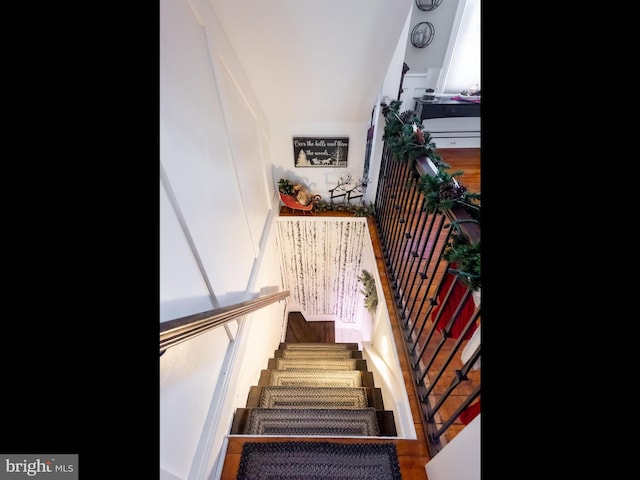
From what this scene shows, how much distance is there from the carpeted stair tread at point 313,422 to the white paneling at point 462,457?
61 centimetres

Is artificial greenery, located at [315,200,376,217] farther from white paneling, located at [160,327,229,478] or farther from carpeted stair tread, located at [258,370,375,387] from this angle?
white paneling, located at [160,327,229,478]

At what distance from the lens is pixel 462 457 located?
1.17 m

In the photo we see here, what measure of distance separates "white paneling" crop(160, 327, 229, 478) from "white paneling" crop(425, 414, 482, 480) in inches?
43.4

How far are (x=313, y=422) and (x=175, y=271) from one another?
144 cm

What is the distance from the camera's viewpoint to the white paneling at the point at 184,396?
117 centimetres

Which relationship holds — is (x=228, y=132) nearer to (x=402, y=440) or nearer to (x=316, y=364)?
(x=402, y=440)

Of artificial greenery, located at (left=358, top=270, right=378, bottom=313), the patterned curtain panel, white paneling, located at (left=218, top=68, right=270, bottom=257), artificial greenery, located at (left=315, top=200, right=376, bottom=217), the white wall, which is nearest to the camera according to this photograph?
the white wall

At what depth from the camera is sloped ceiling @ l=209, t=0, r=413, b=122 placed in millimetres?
1831

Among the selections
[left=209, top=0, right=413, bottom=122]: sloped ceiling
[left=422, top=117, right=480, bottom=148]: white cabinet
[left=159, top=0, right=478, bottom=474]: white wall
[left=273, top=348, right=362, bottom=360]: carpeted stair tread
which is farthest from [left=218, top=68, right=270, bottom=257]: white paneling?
[left=422, top=117, right=480, bottom=148]: white cabinet

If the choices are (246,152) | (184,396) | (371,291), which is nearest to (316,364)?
(371,291)

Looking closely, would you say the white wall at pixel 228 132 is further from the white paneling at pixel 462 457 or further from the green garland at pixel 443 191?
the white paneling at pixel 462 457

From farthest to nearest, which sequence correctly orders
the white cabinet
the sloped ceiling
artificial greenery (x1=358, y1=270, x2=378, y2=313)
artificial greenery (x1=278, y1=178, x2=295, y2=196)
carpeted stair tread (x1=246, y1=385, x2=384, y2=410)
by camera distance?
the white cabinet, artificial greenery (x1=358, y1=270, x2=378, y2=313), artificial greenery (x1=278, y1=178, x2=295, y2=196), carpeted stair tread (x1=246, y1=385, x2=384, y2=410), the sloped ceiling
